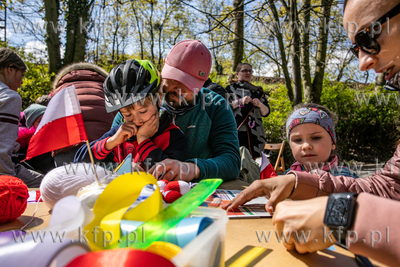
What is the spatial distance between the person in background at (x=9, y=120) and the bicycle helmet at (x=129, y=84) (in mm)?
1316

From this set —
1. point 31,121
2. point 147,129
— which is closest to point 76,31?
point 31,121

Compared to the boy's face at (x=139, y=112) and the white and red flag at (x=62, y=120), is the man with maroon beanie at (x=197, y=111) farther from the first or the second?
the white and red flag at (x=62, y=120)

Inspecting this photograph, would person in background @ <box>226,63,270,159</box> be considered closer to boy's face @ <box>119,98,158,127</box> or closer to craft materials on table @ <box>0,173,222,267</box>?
boy's face @ <box>119,98,158,127</box>

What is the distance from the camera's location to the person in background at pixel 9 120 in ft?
7.34

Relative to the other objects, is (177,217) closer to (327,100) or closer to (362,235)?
(362,235)

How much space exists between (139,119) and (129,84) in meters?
0.19

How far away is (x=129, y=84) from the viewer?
1.45 metres

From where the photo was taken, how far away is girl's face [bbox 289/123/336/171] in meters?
1.65

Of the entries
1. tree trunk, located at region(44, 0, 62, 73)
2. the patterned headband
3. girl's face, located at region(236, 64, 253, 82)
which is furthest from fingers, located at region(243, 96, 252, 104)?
tree trunk, located at region(44, 0, 62, 73)

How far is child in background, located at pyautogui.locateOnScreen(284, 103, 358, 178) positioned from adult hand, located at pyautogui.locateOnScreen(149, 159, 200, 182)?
70 centimetres

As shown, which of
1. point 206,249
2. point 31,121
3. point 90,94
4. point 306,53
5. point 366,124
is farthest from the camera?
point 366,124

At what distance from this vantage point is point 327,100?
7.31 metres

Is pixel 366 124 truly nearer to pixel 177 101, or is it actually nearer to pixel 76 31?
pixel 177 101

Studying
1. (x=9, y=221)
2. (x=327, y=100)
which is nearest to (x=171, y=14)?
(x=327, y=100)
